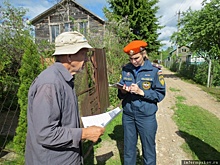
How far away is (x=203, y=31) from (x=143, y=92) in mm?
13910

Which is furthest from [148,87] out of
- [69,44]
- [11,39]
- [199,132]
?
[11,39]

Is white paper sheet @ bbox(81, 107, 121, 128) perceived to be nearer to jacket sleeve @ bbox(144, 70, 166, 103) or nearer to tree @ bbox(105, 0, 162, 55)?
jacket sleeve @ bbox(144, 70, 166, 103)

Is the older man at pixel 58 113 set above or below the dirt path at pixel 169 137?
above

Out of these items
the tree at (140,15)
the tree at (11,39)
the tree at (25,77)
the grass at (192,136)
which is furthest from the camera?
the tree at (140,15)

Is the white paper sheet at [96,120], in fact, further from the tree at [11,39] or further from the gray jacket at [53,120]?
the tree at [11,39]

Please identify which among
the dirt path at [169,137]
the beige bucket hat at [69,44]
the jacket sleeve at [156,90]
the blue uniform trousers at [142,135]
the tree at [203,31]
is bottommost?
the dirt path at [169,137]

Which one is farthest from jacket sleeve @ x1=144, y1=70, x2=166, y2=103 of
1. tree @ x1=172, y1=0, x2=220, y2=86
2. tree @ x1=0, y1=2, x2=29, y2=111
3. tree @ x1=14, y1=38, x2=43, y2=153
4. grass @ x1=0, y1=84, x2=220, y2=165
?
tree @ x1=172, y1=0, x2=220, y2=86

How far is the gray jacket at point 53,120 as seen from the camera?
1231mm

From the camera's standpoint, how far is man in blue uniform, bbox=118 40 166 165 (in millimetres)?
2518

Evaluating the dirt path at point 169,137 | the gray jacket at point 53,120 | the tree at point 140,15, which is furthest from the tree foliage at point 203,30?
the gray jacket at point 53,120

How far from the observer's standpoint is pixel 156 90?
8.43 feet

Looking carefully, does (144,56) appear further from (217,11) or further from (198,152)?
(217,11)

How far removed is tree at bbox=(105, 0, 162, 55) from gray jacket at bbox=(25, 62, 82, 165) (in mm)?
15994

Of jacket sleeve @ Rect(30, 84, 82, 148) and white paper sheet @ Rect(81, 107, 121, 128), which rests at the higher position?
jacket sleeve @ Rect(30, 84, 82, 148)
